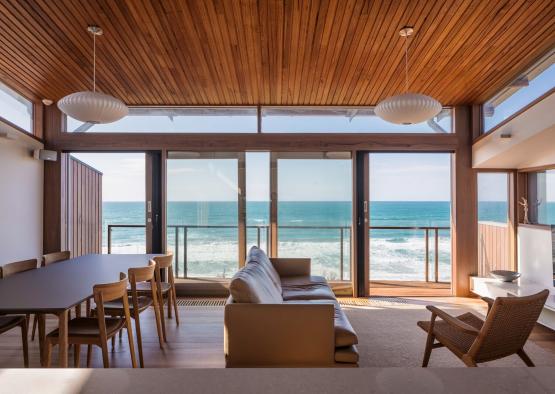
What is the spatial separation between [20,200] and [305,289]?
378cm

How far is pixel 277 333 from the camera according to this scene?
2232 mm

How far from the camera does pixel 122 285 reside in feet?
7.56

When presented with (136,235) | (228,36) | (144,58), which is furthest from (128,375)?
(136,235)

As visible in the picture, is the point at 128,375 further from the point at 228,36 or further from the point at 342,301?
the point at 342,301

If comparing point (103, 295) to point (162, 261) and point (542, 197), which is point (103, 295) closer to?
point (162, 261)

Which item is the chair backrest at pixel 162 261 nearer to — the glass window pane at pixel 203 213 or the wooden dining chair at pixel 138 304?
the wooden dining chair at pixel 138 304

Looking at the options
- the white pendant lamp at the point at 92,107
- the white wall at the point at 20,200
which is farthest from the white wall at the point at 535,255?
the white wall at the point at 20,200

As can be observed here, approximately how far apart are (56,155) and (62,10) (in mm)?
2647

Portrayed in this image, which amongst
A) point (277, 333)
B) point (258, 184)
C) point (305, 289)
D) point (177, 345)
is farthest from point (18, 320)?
point (258, 184)

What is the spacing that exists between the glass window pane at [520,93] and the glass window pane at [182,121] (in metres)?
3.13

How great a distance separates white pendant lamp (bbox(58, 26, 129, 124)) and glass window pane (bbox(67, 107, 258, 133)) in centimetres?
205

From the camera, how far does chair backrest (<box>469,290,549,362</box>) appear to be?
2039 mm

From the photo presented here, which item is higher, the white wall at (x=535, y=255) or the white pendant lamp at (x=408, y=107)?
the white pendant lamp at (x=408, y=107)

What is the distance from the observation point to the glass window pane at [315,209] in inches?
187
